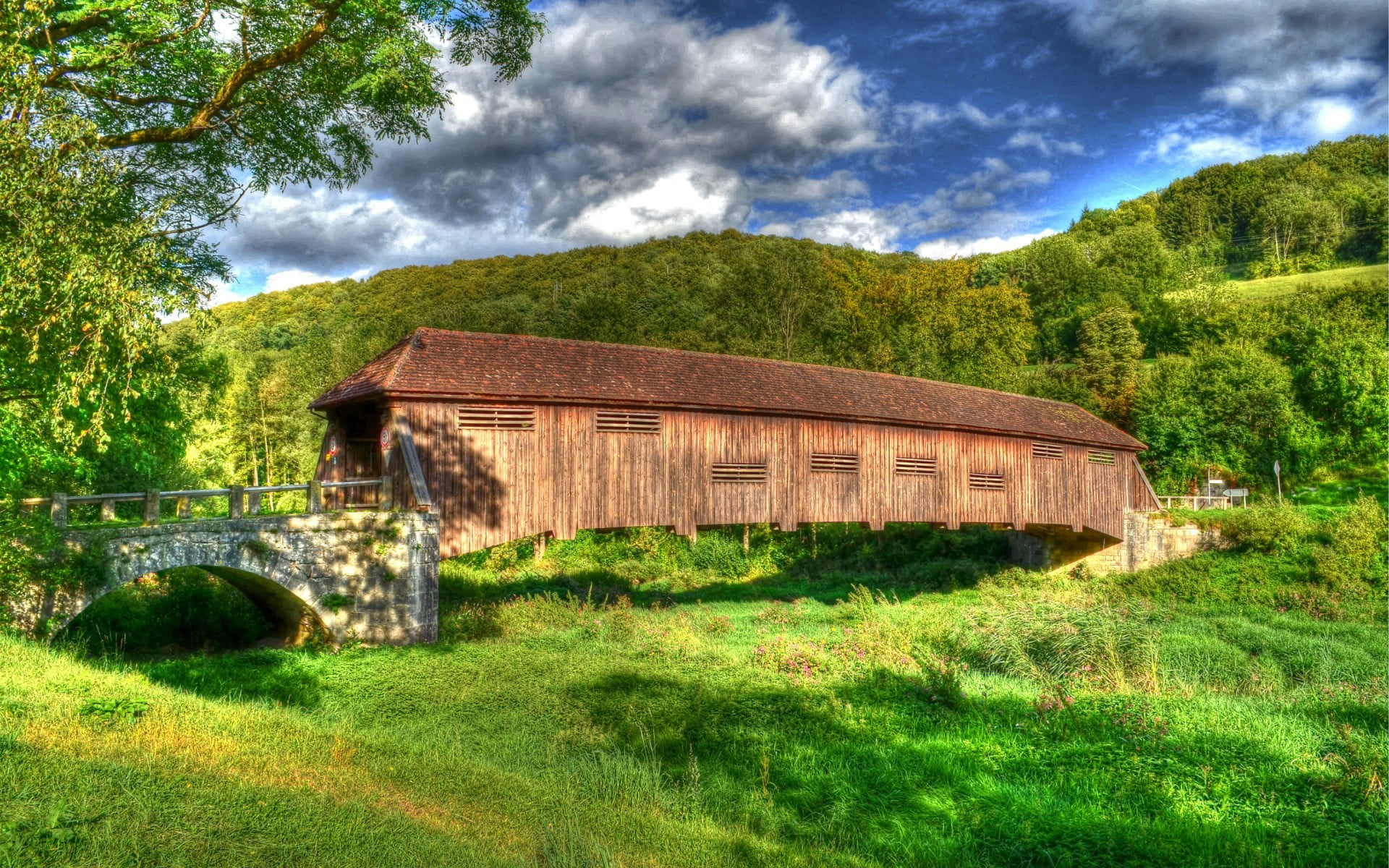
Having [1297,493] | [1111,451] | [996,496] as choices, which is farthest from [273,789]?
[1297,493]

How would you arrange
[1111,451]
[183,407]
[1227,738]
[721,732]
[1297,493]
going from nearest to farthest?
1. [1227,738]
2. [721,732]
3. [183,407]
4. [1111,451]
5. [1297,493]

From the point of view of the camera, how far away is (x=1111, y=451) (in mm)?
22125

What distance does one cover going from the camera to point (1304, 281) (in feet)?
135

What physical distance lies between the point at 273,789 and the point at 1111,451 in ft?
75.4

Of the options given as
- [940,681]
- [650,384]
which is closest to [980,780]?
[940,681]

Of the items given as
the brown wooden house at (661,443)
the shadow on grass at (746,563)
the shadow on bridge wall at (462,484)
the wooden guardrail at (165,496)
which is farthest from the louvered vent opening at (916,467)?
the wooden guardrail at (165,496)

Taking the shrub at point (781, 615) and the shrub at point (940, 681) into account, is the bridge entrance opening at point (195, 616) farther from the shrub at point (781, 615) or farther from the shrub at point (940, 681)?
the shrub at point (940, 681)

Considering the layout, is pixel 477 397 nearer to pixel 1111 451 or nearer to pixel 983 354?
pixel 1111 451

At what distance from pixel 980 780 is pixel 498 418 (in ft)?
30.0

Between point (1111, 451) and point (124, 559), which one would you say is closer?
point (124, 559)

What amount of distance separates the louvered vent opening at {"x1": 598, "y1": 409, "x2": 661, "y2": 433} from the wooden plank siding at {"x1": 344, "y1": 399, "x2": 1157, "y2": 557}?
107mm

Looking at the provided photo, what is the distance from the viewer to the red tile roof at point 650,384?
12.8 meters

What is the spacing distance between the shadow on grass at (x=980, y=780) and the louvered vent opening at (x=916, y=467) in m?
7.42

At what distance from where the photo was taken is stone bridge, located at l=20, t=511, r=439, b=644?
10.2 m
